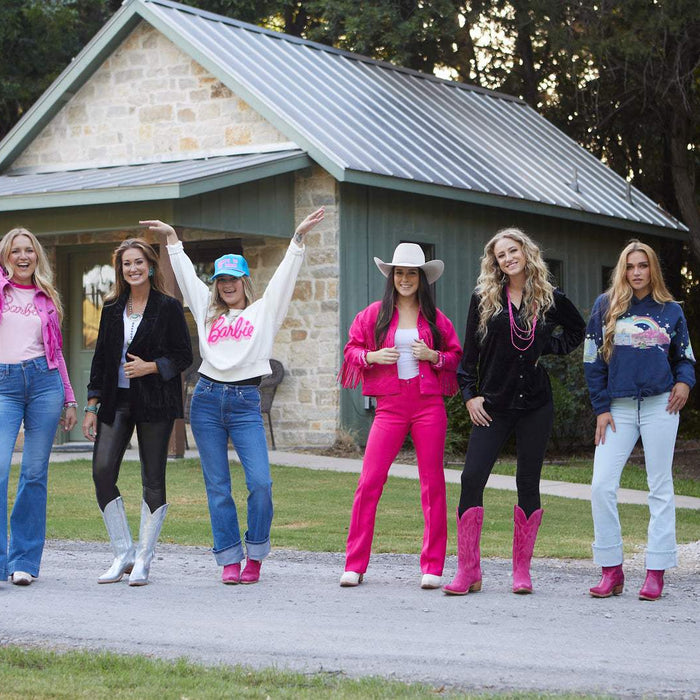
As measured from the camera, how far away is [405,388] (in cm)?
723

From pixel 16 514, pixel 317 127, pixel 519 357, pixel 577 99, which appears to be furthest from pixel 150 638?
pixel 577 99

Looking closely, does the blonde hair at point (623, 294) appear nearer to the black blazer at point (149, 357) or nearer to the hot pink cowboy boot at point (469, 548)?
the hot pink cowboy boot at point (469, 548)

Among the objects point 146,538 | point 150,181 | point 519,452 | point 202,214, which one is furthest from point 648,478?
point 202,214

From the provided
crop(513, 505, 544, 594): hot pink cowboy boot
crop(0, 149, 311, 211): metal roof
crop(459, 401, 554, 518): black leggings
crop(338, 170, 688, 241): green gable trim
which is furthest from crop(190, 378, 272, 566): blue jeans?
crop(338, 170, 688, 241): green gable trim

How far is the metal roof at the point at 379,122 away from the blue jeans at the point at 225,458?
7.80 meters

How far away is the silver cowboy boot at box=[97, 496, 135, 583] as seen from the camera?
723 cm

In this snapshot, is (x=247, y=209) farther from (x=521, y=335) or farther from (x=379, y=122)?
(x=521, y=335)

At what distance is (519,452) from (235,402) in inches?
62.3

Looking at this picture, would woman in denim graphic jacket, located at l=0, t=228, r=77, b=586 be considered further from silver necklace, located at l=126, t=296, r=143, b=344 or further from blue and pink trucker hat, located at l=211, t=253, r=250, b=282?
blue and pink trucker hat, located at l=211, t=253, r=250, b=282

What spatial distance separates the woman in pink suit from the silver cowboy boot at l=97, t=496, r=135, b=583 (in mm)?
1229

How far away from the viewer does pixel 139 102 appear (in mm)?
17141

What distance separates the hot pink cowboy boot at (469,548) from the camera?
6922 millimetres

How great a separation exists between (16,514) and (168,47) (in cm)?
1074

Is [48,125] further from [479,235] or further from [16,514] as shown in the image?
[16,514]
